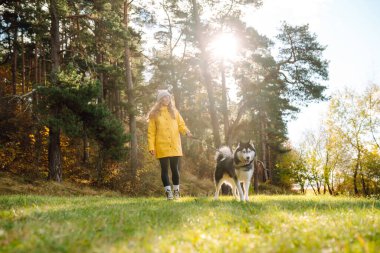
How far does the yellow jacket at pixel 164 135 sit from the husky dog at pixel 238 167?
3.77ft

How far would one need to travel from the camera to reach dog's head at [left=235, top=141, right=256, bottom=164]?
7000 mm

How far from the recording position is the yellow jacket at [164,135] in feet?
24.4

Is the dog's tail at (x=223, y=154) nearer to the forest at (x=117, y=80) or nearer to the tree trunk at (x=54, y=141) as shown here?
the forest at (x=117, y=80)

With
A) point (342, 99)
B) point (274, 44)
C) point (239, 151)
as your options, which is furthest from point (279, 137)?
point (239, 151)

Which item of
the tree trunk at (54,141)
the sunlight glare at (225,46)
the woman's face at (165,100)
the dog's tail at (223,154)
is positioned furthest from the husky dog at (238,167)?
the sunlight glare at (225,46)

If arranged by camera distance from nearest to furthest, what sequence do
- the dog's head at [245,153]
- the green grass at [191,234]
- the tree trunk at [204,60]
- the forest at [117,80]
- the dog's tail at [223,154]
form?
the green grass at [191,234]
the dog's head at [245,153]
the dog's tail at [223,154]
the forest at [117,80]
the tree trunk at [204,60]

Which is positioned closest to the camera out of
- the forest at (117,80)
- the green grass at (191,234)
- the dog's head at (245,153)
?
the green grass at (191,234)

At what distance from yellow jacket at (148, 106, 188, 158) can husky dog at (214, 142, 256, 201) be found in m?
1.15

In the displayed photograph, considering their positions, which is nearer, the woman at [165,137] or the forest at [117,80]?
the woman at [165,137]

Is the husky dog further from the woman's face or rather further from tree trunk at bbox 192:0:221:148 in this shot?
tree trunk at bbox 192:0:221:148

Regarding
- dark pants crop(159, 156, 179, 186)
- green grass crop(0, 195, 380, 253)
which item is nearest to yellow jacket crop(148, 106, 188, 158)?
dark pants crop(159, 156, 179, 186)

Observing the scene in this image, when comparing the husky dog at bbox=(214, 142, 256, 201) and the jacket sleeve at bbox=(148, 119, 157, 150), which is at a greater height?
the jacket sleeve at bbox=(148, 119, 157, 150)

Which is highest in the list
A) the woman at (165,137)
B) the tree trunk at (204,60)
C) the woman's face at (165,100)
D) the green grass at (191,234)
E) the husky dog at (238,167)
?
the tree trunk at (204,60)

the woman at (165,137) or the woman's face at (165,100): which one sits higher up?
the woman's face at (165,100)
